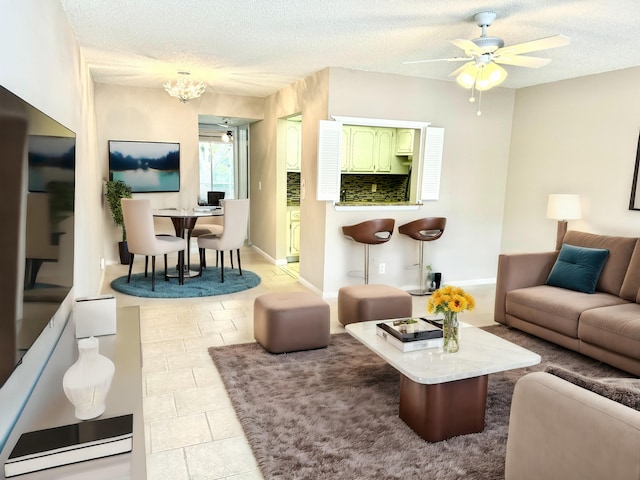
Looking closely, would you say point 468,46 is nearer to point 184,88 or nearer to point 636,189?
point 636,189

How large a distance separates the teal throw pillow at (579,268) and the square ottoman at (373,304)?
143 cm

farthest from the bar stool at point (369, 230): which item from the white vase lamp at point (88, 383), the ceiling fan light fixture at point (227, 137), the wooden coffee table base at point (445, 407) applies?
the ceiling fan light fixture at point (227, 137)

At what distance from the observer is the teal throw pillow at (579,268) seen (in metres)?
4.00

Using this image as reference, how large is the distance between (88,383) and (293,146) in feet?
18.5

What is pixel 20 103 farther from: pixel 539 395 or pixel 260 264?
pixel 260 264

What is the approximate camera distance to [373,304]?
12.8 ft

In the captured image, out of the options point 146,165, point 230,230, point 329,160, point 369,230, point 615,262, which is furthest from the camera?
point 146,165

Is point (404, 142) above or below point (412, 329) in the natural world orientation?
above

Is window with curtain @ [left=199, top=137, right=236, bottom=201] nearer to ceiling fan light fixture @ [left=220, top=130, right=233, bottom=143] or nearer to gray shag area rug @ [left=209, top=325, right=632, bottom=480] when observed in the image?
ceiling fan light fixture @ [left=220, top=130, right=233, bottom=143]

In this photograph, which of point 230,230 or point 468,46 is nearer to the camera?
point 468,46

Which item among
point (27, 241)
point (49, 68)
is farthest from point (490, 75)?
point (27, 241)

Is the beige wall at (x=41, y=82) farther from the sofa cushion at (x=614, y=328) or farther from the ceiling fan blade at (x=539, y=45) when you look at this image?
the sofa cushion at (x=614, y=328)

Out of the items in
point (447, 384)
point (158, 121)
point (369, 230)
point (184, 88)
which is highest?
point (184, 88)

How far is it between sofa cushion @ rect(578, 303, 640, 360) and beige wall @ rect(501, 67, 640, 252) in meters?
1.42
